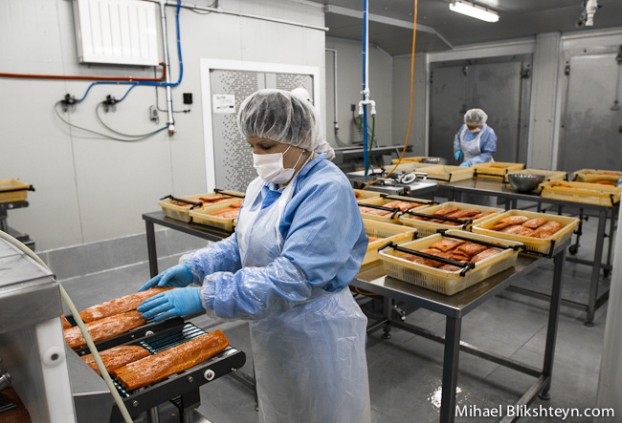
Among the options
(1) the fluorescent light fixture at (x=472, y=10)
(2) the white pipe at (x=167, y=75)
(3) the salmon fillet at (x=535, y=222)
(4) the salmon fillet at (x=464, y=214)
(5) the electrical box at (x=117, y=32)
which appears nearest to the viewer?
(3) the salmon fillet at (x=535, y=222)

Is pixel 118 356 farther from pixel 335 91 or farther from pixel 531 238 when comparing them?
pixel 335 91

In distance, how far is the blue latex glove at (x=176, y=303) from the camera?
1.30 meters

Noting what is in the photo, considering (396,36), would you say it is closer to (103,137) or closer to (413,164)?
(413,164)

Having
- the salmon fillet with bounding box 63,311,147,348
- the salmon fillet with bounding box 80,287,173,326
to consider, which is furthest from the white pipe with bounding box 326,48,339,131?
the salmon fillet with bounding box 63,311,147,348

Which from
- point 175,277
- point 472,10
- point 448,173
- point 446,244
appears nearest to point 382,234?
point 446,244

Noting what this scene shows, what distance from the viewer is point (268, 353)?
1.54 meters

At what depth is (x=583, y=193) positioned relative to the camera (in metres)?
3.26

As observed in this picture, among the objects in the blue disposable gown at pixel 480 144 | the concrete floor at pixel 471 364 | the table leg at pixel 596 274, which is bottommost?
the concrete floor at pixel 471 364

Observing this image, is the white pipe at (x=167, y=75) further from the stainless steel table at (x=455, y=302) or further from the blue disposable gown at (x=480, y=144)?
the blue disposable gown at (x=480, y=144)

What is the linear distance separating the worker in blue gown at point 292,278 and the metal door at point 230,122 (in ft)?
11.0

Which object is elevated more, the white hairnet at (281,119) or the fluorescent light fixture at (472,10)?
the fluorescent light fixture at (472,10)

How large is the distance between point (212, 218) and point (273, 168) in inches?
49.7

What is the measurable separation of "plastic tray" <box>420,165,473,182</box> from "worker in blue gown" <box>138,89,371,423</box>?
2.75m

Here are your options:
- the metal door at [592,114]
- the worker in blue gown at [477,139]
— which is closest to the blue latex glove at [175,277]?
the worker in blue gown at [477,139]
